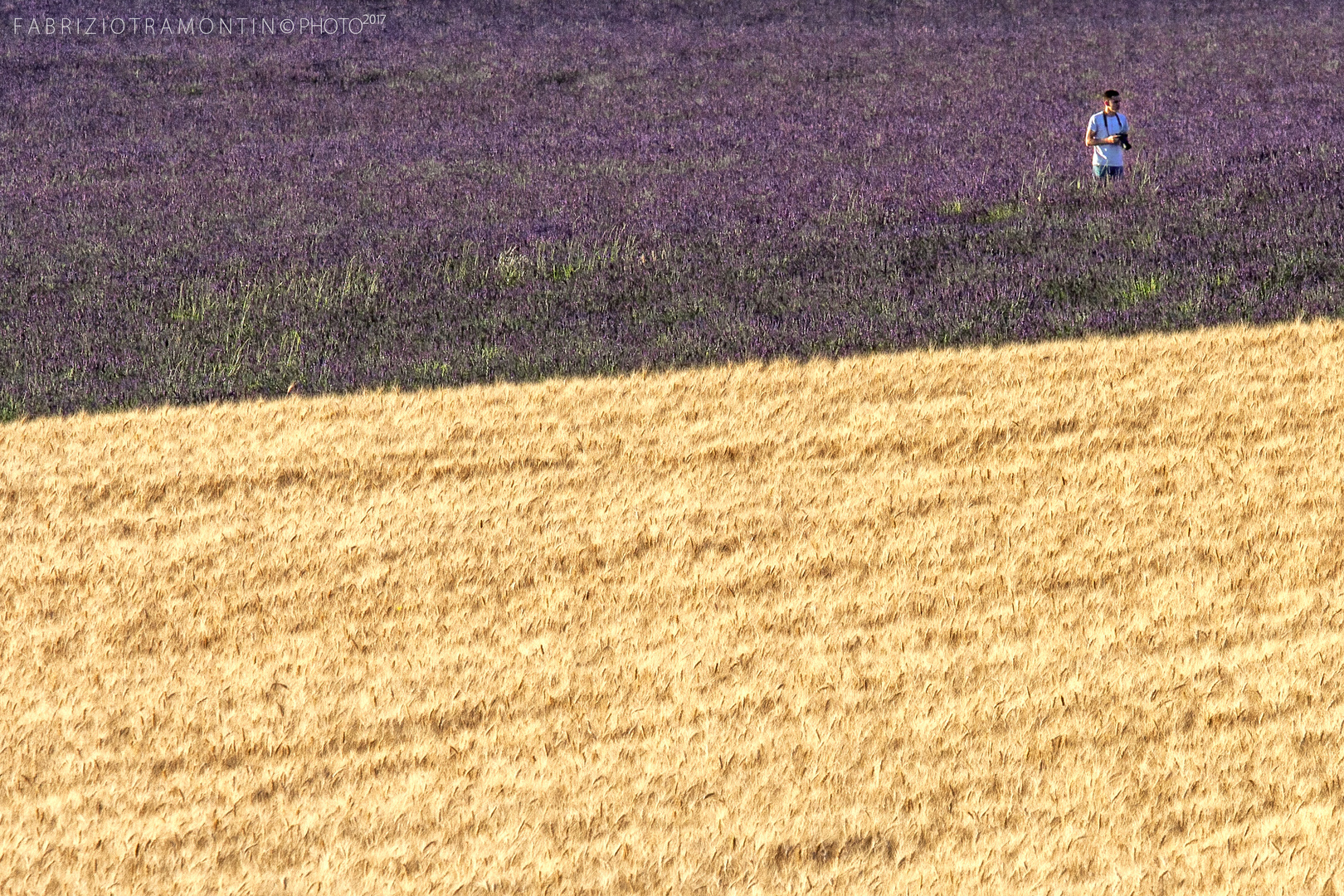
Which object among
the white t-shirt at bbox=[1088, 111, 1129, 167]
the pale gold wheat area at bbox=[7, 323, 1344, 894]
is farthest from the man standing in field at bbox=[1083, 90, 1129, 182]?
the pale gold wheat area at bbox=[7, 323, 1344, 894]

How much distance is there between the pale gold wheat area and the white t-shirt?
3.07 meters

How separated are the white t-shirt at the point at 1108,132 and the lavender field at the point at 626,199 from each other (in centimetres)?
25

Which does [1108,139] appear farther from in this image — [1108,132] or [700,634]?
[700,634]

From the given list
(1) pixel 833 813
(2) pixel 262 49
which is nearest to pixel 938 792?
(1) pixel 833 813

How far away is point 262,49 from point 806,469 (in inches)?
485

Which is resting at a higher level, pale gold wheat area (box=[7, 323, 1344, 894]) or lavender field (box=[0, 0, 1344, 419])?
lavender field (box=[0, 0, 1344, 419])

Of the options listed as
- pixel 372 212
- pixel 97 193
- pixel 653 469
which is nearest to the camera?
pixel 653 469

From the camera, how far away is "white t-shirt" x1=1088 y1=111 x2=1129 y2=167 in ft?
31.3

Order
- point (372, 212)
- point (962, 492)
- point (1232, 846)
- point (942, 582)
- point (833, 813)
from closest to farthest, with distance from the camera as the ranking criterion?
point (1232, 846) < point (833, 813) < point (942, 582) < point (962, 492) < point (372, 212)

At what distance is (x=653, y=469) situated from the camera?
5.97m

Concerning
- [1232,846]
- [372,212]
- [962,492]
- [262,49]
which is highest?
[262,49]

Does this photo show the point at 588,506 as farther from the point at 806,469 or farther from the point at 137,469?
the point at 137,469

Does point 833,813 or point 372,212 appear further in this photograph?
point 372,212

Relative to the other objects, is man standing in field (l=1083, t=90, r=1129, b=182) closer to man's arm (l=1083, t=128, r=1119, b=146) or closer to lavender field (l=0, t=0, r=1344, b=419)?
man's arm (l=1083, t=128, r=1119, b=146)
